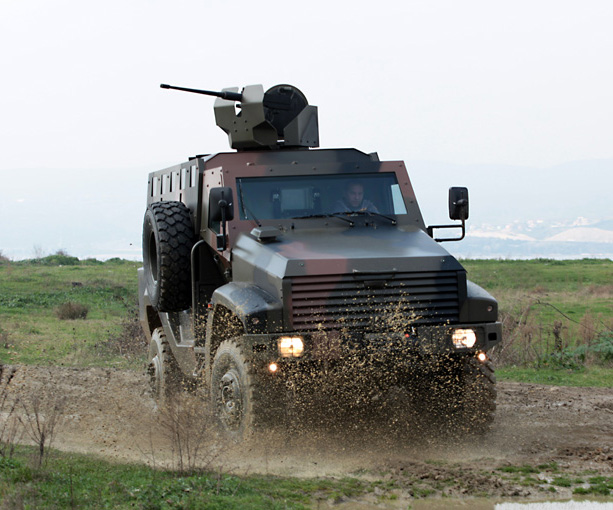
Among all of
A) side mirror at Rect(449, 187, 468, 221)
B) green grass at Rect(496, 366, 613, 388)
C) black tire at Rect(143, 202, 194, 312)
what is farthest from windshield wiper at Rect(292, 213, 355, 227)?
green grass at Rect(496, 366, 613, 388)

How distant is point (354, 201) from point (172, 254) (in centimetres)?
178

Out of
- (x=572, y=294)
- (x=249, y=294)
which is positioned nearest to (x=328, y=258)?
(x=249, y=294)

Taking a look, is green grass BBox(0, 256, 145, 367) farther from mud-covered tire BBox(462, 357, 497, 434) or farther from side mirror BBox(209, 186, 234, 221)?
mud-covered tire BBox(462, 357, 497, 434)

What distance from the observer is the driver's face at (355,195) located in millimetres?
8797

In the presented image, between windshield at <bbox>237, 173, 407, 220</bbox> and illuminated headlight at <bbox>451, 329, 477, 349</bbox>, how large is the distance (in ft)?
5.54

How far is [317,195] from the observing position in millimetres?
8789

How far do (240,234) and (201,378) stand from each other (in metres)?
1.58

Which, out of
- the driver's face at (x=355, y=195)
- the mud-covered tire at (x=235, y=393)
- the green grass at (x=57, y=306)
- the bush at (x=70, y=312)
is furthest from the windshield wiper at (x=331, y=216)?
the bush at (x=70, y=312)

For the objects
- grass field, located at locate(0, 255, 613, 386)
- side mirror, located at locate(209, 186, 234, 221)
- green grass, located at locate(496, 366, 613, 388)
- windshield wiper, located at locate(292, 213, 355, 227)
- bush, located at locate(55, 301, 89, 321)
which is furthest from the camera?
bush, located at locate(55, 301, 89, 321)

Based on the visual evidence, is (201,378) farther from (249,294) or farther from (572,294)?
(572,294)

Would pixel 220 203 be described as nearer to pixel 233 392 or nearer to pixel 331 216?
pixel 331 216

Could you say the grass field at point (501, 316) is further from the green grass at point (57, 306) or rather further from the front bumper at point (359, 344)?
the front bumper at point (359, 344)

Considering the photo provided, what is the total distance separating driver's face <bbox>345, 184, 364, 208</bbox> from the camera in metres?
8.80

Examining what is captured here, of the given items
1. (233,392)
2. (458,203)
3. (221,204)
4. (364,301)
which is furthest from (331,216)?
(233,392)
